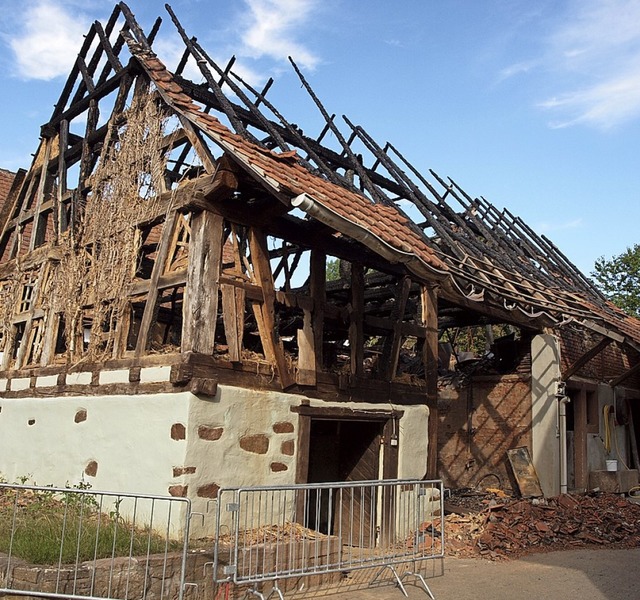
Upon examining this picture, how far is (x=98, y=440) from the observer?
8.49 meters

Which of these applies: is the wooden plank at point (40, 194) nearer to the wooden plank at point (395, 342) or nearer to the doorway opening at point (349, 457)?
the doorway opening at point (349, 457)

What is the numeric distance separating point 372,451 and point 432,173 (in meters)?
7.77

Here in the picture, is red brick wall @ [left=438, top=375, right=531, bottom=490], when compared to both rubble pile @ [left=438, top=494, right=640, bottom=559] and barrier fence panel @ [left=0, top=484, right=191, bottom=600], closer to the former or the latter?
rubble pile @ [left=438, top=494, right=640, bottom=559]

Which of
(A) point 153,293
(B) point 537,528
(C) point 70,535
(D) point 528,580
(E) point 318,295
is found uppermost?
(E) point 318,295

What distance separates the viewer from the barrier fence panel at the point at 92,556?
231 inches

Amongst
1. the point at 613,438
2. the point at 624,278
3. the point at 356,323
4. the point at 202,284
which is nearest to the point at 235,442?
the point at 202,284

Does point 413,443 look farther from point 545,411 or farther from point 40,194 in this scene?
point 40,194

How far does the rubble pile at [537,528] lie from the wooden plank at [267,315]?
3489mm

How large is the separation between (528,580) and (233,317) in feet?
14.7

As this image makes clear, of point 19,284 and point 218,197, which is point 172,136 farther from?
point 19,284

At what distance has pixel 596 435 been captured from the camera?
14789 mm

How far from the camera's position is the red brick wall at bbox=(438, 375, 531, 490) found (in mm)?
13719

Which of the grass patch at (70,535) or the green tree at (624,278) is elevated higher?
the green tree at (624,278)

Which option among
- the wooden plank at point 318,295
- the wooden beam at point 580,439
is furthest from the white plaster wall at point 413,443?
the wooden beam at point 580,439
